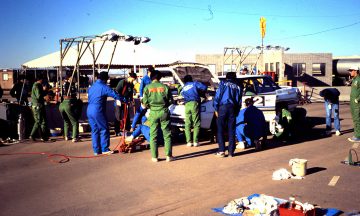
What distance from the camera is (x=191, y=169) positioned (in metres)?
7.26

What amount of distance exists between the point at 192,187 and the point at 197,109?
3.75 metres

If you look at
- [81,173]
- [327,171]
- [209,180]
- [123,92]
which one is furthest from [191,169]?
[123,92]

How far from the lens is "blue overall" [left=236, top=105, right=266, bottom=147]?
933 cm

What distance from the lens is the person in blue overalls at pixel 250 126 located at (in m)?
9.34

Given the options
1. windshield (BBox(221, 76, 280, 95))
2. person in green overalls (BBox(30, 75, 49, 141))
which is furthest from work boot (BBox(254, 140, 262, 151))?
person in green overalls (BBox(30, 75, 49, 141))

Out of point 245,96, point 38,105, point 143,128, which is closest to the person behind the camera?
point 143,128

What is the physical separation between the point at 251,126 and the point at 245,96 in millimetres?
2156

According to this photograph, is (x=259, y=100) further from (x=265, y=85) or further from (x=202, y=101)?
(x=202, y=101)

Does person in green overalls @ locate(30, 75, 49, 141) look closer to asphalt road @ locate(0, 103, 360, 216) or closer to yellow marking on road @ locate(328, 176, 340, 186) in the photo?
asphalt road @ locate(0, 103, 360, 216)

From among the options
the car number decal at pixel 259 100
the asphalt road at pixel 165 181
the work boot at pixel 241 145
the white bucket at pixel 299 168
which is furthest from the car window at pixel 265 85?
the white bucket at pixel 299 168

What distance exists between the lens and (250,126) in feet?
30.8

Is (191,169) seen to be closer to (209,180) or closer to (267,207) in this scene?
(209,180)

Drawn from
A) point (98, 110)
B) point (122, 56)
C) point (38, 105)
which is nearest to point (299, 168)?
point (98, 110)

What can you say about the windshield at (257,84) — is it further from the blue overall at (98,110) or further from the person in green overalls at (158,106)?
the blue overall at (98,110)
